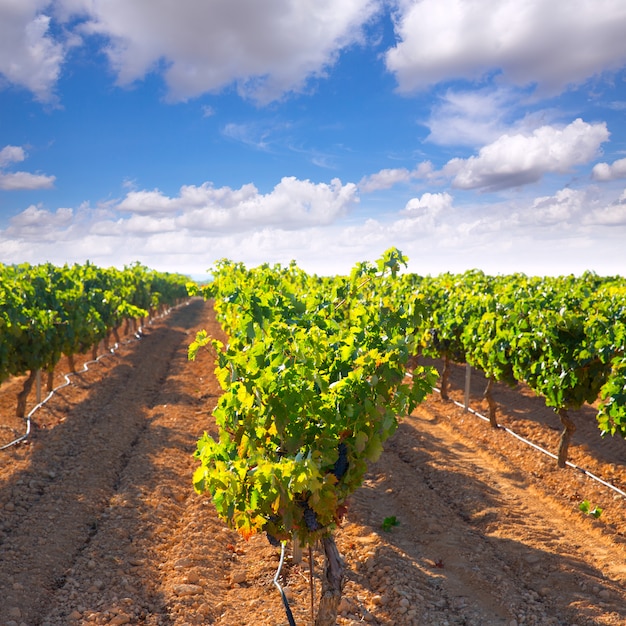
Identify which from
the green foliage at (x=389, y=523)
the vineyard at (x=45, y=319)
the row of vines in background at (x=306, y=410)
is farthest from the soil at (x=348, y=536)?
the row of vines in background at (x=306, y=410)

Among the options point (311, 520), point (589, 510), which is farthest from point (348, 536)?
point (589, 510)

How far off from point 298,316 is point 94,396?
1168 centimetres

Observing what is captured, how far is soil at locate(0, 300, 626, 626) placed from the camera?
21.8 ft

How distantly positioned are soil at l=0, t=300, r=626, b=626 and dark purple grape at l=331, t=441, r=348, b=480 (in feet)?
6.34

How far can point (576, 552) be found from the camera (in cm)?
834

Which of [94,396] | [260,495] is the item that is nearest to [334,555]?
[260,495]

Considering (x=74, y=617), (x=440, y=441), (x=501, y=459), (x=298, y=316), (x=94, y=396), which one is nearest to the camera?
(x=74, y=617)

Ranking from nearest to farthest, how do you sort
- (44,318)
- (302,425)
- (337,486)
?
(302,425), (337,486), (44,318)

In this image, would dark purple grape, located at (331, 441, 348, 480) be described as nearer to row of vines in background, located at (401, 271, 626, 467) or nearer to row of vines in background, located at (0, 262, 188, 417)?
row of vines in background, located at (401, 271, 626, 467)

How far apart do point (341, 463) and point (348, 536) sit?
3.28 meters

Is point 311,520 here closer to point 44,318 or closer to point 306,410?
point 306,410

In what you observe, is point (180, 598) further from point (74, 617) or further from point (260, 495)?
point (260, 495)

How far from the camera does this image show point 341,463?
5695 millimetres

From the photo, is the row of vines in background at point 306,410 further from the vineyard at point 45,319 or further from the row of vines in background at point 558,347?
the vineyard at point 45,319
